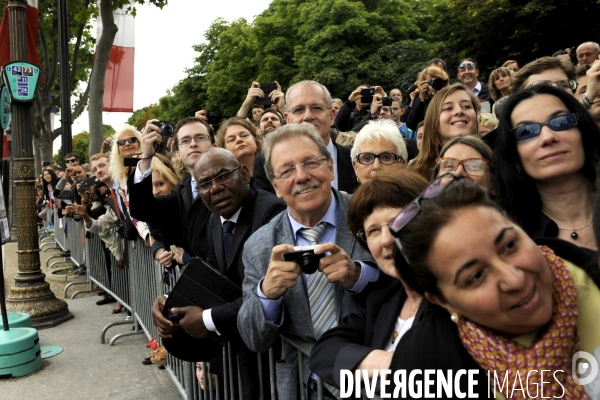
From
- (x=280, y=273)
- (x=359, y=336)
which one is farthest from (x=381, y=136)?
(x=359, y=336)

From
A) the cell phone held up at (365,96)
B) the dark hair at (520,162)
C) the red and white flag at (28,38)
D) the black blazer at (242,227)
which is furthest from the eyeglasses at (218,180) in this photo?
the red and white flag at (28,38)

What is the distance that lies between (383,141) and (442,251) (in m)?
1.96

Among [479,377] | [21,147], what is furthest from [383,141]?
[21,147]

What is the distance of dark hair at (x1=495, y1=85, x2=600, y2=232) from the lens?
2.21 metres

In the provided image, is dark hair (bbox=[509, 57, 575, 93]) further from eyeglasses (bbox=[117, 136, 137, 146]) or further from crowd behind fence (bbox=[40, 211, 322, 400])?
eyeglasses (bbox=[117, 136, 137, 146])

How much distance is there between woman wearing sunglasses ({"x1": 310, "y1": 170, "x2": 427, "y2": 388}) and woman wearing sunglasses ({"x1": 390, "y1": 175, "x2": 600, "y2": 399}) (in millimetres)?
288

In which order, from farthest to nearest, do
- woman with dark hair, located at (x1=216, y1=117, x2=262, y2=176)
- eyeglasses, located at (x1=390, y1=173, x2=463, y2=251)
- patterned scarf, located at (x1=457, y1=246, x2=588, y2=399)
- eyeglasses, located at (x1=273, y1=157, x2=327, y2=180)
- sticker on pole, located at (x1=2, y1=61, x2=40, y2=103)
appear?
1. sticker on pole, located at (x1=2, y1=61, x2=40, y2=103)
2. woman with dark hair, located at (x1=216, y1=117, x2=262, y2=176)
3. eyeglasses, located at (x1=273, y1=157, x2=327, y2=180)
4. eyeglasses, located at (x1=390, y1=173, x2=463, y2=251)
5. patterned scarf, located at (x1=457, y1=246, x2=588, y2=399)

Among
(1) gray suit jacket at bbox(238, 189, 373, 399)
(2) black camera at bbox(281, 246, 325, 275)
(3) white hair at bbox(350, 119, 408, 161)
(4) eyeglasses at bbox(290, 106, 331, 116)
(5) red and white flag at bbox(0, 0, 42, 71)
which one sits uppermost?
(5) red and white flag at bbox(0, 0, 42, 71)

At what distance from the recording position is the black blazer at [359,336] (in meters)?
1.80

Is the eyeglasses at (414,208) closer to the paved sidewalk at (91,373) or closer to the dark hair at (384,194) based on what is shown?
the dark hair at (384,194)

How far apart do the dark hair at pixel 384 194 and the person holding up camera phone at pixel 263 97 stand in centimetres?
334

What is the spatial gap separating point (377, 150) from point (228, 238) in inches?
41.3

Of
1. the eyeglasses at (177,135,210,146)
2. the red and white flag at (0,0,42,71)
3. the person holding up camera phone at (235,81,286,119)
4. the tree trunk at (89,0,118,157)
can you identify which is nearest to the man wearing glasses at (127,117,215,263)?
the eyeglasses at (177,135,210,146)

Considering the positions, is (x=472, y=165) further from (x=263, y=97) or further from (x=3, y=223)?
(x=3, y=223)
